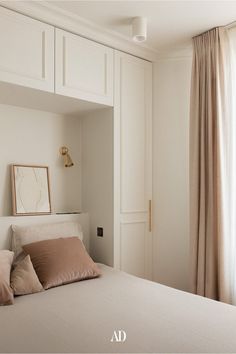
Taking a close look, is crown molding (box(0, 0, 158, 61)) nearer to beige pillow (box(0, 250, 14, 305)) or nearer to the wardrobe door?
the wardrobe door

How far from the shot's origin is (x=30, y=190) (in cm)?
276

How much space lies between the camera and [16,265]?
2203 mm

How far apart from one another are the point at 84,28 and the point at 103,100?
590 millimetres

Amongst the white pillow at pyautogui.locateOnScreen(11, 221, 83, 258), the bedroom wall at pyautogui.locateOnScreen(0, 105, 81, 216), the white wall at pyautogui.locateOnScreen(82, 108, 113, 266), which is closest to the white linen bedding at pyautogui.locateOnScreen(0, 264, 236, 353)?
the white pillow at pyautogui.locateOnScreen(11, 221, 83, 258)

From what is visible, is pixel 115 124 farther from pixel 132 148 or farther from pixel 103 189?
pixel 103 189

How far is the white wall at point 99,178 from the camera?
2891 mm

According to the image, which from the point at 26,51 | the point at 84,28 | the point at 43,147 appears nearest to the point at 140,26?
the point at 84,28

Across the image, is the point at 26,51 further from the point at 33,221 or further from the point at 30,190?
the point at 33,221

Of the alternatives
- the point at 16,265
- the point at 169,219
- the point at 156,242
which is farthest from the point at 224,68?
the point at 16,265

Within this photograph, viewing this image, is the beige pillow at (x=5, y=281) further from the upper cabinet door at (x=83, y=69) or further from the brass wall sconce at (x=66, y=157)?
the upper cabinet door at (x=83, y=69)

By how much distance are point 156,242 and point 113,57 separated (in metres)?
1.79

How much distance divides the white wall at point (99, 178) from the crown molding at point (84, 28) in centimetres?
60

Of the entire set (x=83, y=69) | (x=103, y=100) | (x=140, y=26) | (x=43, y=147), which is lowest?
(x=43, y=147)

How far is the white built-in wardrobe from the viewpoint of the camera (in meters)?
2.32
